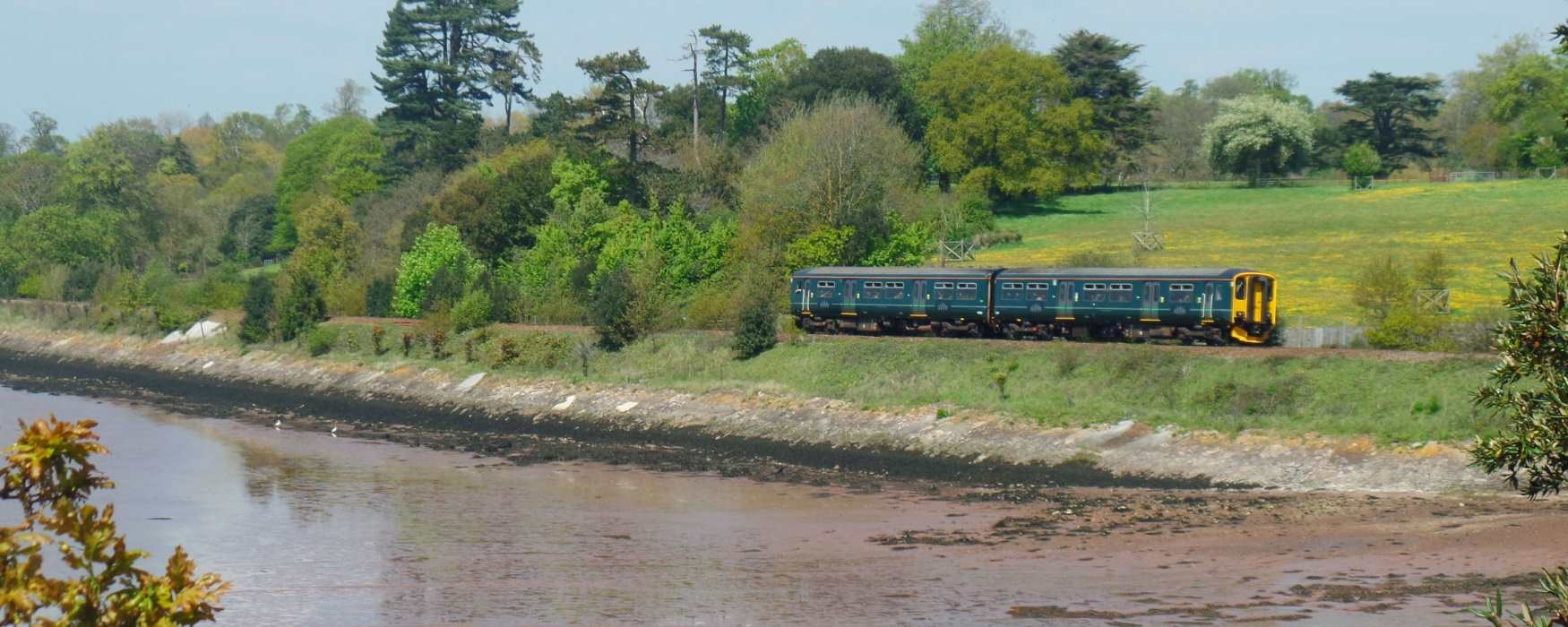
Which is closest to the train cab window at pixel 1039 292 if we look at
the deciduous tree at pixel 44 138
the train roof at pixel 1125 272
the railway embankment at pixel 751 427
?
the train roof at pixel 1125 272

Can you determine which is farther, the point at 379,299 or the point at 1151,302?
the point at 379,299

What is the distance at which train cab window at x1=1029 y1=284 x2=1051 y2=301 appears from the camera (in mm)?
44969

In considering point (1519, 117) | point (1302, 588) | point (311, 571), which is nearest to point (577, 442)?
point (311, 571)

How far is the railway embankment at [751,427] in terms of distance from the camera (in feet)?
104

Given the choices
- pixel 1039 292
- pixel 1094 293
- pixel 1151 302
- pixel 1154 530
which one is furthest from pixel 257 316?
pixel 1154 530

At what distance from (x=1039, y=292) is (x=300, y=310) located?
125 feet

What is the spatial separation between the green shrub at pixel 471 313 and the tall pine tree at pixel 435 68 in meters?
39.5

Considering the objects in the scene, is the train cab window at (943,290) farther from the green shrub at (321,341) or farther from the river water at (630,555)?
the green shrub at (321,341)

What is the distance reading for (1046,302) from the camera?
45.0 meters

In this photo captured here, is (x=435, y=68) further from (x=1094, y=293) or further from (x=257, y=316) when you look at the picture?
(x=1094, y=293)

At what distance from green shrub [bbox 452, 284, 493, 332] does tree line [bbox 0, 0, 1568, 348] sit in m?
0.13

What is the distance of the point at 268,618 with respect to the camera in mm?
21125

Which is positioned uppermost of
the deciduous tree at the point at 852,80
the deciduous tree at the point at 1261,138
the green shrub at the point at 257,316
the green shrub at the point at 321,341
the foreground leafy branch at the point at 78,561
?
the deciduous tree at the point at 852,80

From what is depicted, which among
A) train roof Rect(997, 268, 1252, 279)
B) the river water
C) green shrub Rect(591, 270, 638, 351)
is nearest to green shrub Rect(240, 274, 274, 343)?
green shrub Rect(591, 270, 638, 351)
